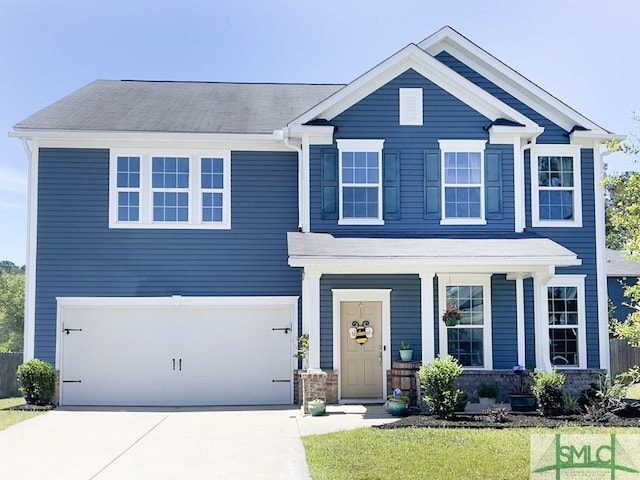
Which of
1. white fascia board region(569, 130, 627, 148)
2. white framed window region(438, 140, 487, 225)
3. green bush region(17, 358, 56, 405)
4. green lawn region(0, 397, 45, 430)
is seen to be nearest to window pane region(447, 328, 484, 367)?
white framed window region(438, 140, 487, 225)

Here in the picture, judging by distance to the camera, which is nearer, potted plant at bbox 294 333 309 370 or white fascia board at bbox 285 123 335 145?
potted plant at bbox 294 333 309 370

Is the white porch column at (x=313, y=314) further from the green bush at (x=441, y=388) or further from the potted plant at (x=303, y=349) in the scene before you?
the green bush at (x=441, y=388)

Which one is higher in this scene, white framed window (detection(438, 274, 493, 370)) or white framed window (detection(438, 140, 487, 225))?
white framed window (detection(438, 140, 487, 225))

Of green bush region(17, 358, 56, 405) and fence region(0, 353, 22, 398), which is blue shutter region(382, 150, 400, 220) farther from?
fence region(0, 353, 22, 398)

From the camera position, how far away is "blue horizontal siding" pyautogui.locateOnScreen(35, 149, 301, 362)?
16359 millimetres

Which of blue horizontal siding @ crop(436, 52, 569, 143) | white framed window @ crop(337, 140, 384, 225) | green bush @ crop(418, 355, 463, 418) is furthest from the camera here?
blue horizontal siding @ crop(436, 52, 569, 143)

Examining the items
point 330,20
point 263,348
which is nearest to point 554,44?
point 330,20

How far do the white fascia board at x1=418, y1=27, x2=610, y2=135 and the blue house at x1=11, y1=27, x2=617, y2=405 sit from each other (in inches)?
2.0

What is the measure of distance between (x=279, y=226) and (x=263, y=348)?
2.71m

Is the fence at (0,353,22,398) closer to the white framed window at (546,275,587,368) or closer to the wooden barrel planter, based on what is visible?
the wooden barrel planter

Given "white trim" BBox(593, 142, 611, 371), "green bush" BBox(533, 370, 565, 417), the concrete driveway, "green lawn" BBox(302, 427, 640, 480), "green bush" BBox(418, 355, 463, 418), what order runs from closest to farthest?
"green lawn" BBox(302, 427, 640, 480) → the concrete driveway → "green bush" BBox(418, 355, 463, 418) → "green bush" BBox(533, 370, 565, 417) → "white trim" BBox(593, 142, 611, 371)

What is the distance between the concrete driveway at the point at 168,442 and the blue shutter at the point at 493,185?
4.96m

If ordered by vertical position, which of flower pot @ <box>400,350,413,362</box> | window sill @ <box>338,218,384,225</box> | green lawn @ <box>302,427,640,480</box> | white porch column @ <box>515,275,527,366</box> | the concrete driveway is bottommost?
the concrete driveway

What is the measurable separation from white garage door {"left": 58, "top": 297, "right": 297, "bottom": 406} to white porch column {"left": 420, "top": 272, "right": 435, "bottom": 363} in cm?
328
